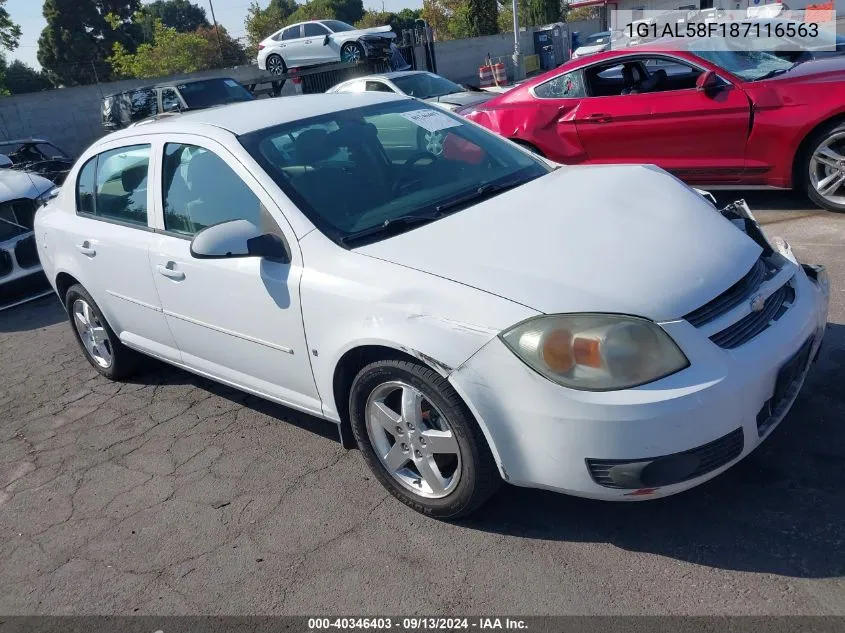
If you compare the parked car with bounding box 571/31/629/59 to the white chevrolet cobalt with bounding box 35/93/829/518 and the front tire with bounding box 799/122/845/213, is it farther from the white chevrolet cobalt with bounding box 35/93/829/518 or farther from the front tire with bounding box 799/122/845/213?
the white chevrolet cobalt with bounding box 35/93/829/518

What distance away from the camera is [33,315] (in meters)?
6.88

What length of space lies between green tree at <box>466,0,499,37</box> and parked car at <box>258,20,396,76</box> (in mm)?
24377

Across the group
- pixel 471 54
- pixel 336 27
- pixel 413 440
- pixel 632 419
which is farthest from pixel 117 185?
pixel 471 54

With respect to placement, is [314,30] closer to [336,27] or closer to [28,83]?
[336,27]

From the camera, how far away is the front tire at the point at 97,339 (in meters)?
4.72

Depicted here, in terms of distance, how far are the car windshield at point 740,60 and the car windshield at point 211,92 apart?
10707 millimetres

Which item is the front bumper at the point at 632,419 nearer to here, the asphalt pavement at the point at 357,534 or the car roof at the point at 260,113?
the asphalt pavement at the point at 357,534

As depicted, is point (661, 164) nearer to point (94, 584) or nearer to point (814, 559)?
point (814, 559)

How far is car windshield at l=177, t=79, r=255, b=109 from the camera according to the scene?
15.3 metres

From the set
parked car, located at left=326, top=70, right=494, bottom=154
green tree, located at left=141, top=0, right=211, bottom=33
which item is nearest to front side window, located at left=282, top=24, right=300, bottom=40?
parked car, located at left=326, top=70, right=494, bottom=154

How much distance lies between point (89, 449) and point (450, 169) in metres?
2.53

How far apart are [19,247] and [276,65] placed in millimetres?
17497

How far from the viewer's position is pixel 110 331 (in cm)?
466

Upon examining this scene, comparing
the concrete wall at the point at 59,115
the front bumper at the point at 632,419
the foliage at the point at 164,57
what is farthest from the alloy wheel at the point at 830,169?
the foliage at the point at 164,57
